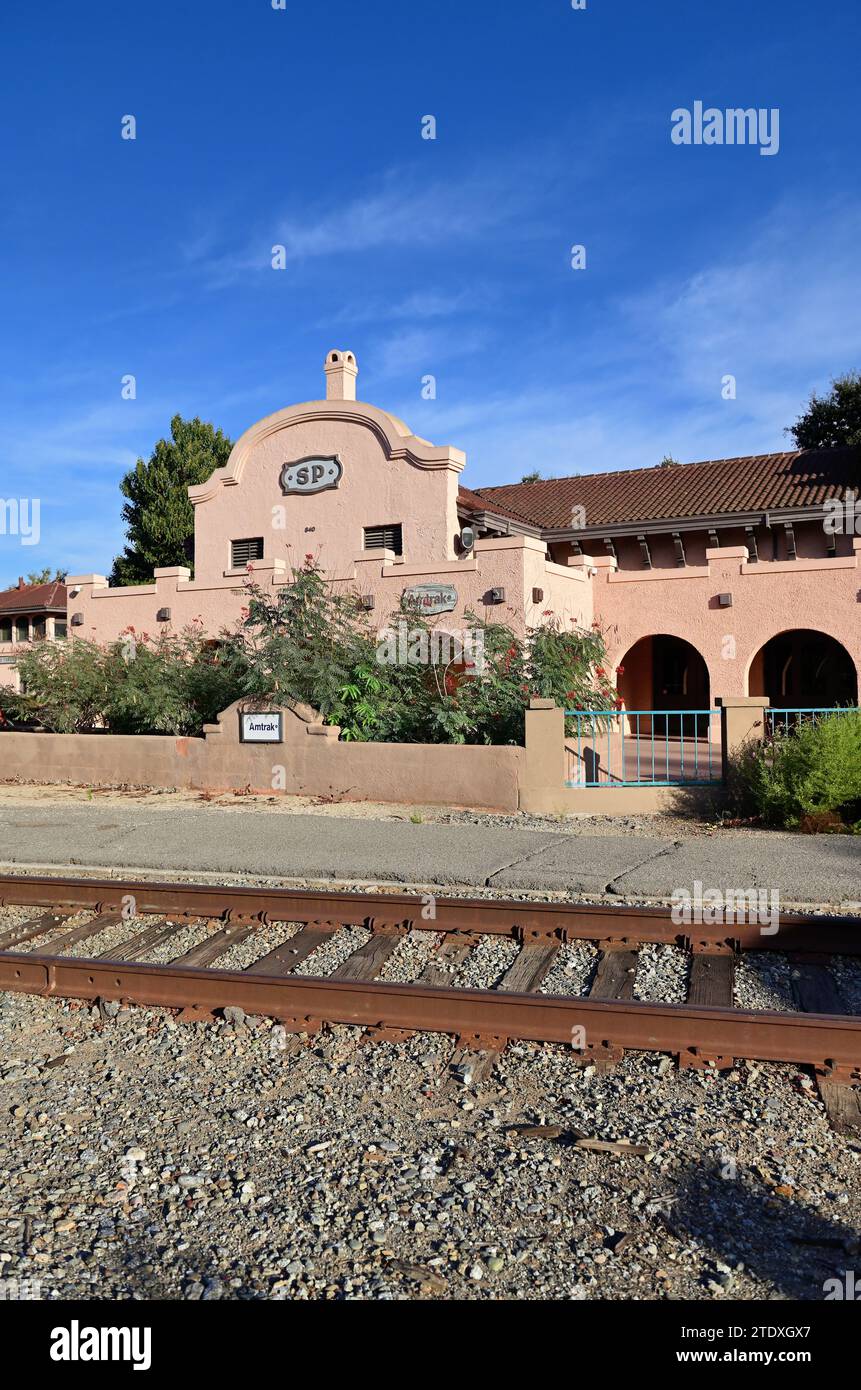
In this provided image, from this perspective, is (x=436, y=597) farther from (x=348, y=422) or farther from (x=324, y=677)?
(x=348, y=422)

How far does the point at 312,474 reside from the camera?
21828mm

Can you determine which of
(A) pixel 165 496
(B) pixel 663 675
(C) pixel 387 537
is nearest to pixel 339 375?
(C) pixel 387 537

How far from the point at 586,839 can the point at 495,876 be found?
2329 millimetres

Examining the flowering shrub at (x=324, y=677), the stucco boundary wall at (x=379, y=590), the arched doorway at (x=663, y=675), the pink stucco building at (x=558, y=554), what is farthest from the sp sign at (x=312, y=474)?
the arched doorway at (x=663, y=675)

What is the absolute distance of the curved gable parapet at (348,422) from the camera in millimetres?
20344

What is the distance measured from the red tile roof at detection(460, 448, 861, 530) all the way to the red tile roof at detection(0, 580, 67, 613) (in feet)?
70.7

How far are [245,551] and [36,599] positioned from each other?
2394 cm

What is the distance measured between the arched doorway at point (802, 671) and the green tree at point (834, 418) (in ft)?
39.4

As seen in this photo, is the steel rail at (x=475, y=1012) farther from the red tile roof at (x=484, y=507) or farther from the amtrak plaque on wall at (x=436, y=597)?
the red tile roof at (x=484, y=507)

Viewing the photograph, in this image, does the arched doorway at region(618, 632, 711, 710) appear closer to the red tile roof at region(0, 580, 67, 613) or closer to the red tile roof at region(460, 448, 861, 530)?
the red tile roof at region(460, 448, 861, 530)

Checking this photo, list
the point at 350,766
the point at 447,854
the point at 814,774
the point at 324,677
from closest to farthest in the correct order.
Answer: the point at 447,854 < the point at 814,774 < the point at 350,766 < the point at 324,677

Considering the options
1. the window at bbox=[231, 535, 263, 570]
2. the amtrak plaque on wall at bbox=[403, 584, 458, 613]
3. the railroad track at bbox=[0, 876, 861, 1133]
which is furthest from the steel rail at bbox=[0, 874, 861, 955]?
the window at bbox=[231, 535, 263, 570]
